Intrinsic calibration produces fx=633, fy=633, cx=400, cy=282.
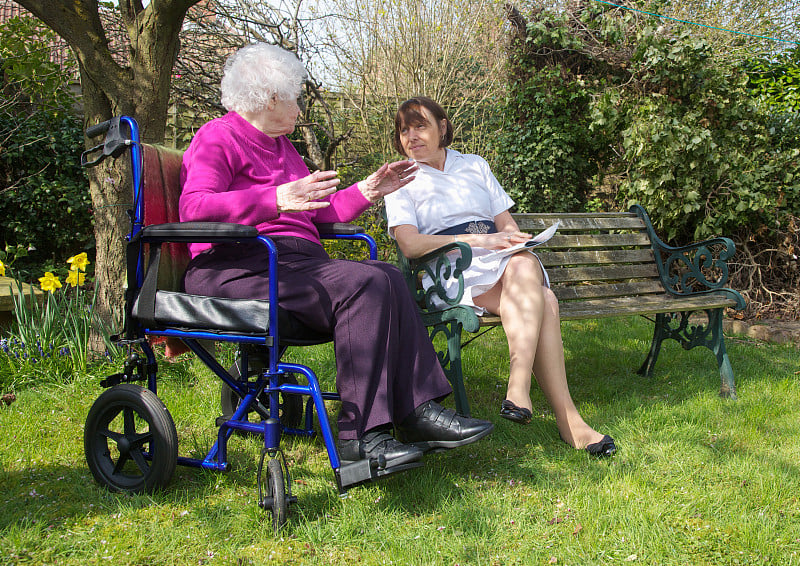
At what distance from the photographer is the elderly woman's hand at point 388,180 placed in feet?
8.27

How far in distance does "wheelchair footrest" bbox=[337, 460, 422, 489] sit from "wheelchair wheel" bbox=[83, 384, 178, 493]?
604mm

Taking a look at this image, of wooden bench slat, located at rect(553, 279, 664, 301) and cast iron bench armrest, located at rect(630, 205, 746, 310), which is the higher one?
cast iron bench armrest, located at rect(630, 205, 746, 310)

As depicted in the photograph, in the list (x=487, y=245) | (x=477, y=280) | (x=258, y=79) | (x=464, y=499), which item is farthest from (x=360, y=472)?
(x=258, y=79)

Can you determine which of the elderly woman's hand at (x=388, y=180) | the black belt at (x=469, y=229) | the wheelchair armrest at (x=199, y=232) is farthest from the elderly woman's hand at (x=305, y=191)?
the black belt at (x=469, y=229)

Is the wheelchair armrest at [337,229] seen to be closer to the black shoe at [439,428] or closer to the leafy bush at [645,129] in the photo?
the black shoe at [439,428]

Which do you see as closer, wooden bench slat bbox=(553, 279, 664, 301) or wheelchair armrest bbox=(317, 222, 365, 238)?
wheelchair armrest bbox=(317, 222, 365, 238)

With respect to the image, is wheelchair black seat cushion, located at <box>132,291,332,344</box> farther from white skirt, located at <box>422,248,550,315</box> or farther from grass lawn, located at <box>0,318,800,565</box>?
white skirt, located at <box>422,248,550,315</box>

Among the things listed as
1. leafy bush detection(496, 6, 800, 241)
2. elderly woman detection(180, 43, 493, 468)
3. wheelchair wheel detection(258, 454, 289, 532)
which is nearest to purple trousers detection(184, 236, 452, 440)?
elderly woman detection(180, 43, 493, 468)

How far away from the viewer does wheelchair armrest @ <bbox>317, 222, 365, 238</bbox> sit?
104 inches

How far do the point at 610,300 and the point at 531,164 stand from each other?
2948 mm

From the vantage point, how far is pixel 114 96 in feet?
10.9

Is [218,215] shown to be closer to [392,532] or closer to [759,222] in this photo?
[392,532]

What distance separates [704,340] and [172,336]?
9.07ft

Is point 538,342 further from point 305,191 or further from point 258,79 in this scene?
point 258,79
